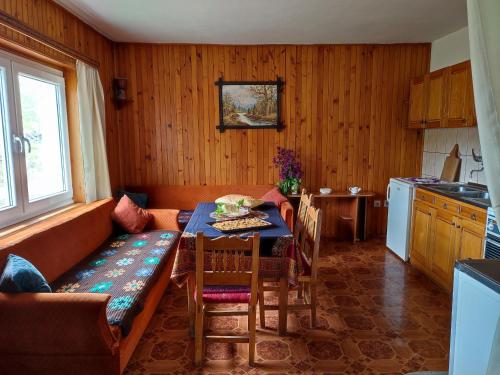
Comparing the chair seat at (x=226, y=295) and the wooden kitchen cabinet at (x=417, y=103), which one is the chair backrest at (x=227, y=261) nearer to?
the chair seat at (x=226, y=295)

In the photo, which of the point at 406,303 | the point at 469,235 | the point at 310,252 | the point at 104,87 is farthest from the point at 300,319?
the point at 104,87

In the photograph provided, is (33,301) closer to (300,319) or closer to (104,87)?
(300,319)

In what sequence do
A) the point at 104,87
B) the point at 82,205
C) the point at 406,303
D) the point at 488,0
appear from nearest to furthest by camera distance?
the point at 488,0
the point at 406,303
the point at 82,205
the point at 104,87

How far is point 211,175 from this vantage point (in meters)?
4.67

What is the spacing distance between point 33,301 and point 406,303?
2.73 metres

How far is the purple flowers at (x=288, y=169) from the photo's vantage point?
441 centimetres

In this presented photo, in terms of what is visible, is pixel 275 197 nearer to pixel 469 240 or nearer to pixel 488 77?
pixel 469 240

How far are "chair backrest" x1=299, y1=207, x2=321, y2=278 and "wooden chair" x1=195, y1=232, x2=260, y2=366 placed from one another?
20.5 inches

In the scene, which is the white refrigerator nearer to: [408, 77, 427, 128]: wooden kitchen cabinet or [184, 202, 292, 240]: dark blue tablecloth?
[408, 77, 427, 128]: wooden kitchen cabinet

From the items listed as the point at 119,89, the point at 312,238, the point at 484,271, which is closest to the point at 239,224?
the point at 312,238

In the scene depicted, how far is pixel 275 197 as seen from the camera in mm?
4113

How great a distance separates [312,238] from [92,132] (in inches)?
98.8

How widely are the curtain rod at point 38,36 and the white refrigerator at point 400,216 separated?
11.7 ft

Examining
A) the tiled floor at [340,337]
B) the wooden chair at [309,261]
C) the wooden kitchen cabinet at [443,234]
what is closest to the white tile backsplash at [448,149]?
the wooden kitchen cabinet at [443,234]
